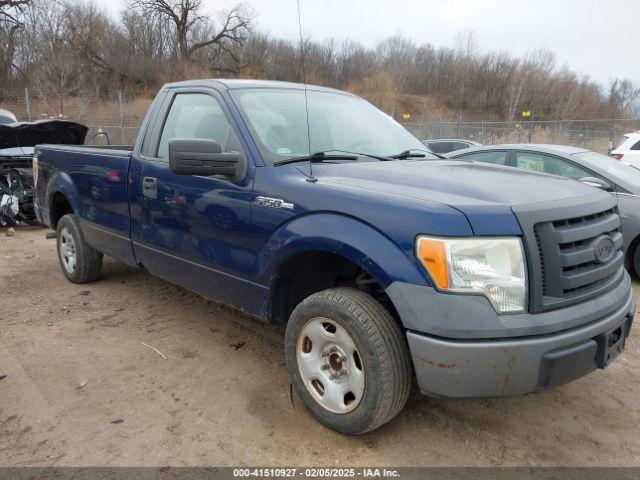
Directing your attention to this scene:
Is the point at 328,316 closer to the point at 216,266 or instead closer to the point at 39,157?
the point at 216,266

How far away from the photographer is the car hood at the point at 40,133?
8.39 m

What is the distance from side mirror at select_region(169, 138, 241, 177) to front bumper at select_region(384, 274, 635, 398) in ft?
4.82

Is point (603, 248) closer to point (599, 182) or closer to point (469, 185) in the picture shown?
point (469, 185)

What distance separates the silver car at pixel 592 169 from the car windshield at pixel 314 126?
5.92 ft

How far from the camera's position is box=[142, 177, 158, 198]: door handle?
12.8 feet

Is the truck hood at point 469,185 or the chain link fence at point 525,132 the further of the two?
the chain link fence at point 525,132

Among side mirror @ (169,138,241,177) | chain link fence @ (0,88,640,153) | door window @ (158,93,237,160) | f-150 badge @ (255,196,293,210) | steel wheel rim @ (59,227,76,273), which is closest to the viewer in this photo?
f-150 badge @ (255,196,293,210)

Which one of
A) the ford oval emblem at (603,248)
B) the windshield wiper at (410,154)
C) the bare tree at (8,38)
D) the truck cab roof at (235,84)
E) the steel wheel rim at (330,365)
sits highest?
the bare tree at (8,38)

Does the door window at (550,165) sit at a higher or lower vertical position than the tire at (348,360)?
higher

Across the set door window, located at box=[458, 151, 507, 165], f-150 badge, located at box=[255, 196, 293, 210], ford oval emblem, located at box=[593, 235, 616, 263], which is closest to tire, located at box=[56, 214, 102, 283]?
f-150 badge, located at box=[255, 196, 293, 210]

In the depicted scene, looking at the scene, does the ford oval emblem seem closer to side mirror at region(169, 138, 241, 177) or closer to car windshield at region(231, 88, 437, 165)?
car windshield at region(231, 88, 437, 165)

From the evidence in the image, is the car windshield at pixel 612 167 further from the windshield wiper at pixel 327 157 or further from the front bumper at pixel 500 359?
the front bumper at pixel 500 359

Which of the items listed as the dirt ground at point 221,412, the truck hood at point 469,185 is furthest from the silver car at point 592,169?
the truck hood at point 469,185

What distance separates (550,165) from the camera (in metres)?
6.38
